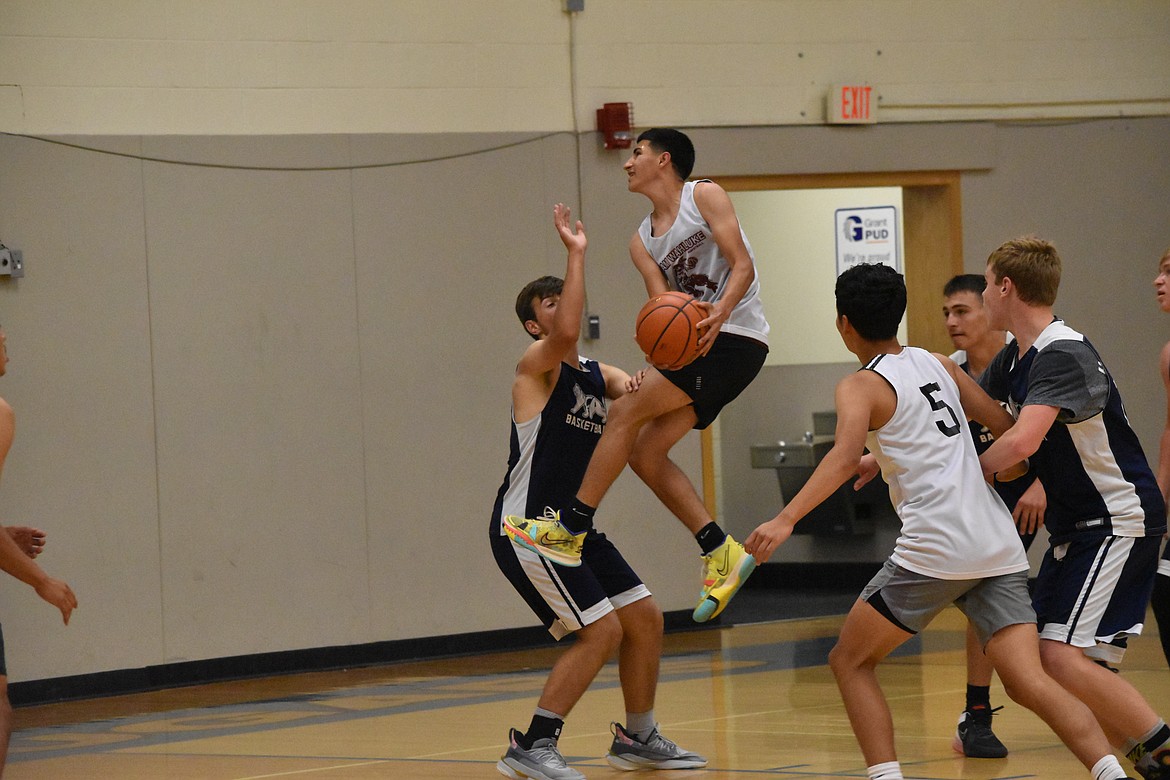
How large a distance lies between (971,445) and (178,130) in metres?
5.67

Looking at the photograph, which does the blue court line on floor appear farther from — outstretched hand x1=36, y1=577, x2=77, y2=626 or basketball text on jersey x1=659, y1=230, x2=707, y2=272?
basketball text on jersey x1=659, y1=230, x2=707, y2=272

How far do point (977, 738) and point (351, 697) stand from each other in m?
3.44

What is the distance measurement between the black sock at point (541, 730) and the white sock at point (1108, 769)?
76.0 inches

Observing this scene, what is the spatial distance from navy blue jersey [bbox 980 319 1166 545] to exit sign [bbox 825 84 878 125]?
5617 millimetres

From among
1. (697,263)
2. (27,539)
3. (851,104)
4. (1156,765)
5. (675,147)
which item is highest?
A: (851,104)

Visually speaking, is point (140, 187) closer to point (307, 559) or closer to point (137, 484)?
point (137, 484)

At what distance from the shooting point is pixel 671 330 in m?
5.08

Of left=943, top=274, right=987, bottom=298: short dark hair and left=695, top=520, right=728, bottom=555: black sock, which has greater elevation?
left=943, top=274, right=987, bottom=298: short dark hair

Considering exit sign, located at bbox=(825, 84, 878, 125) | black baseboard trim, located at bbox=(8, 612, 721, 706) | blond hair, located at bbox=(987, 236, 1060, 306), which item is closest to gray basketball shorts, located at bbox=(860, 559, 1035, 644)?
blond hair, located at bbox=(987, 236, 1060, 306)

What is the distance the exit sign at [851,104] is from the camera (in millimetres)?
9891

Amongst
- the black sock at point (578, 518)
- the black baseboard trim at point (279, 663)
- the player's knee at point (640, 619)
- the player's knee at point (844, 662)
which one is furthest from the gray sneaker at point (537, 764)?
the black baseboard trim at point (279, 663)

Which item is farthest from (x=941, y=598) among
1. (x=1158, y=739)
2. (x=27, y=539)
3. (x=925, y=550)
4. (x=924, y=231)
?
(x=924, y=231)

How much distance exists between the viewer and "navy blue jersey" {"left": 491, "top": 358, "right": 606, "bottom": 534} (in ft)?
18.2

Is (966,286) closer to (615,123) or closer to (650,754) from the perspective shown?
(650,754)
